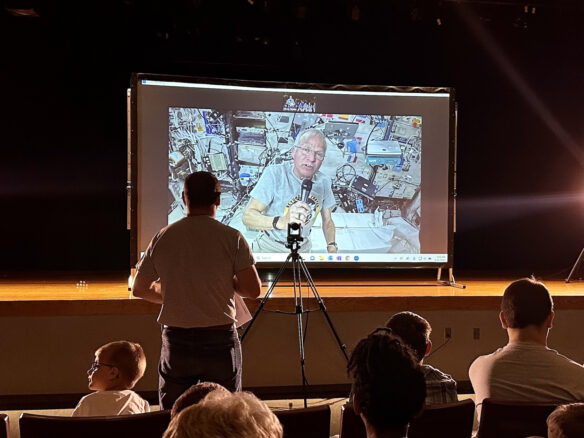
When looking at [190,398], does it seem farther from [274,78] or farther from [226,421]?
[274,78]

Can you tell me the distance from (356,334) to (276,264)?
0.80m

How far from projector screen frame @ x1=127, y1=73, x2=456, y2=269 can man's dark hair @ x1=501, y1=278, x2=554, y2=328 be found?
7.98 ft

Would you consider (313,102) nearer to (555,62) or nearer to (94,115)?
(94,115)

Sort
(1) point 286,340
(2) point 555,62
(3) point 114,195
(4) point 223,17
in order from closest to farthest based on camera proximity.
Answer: (1) point 286,340 → (4) point 223,17 → (3) point 114,195 → (2) point 555,62

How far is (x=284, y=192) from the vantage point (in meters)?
4.63

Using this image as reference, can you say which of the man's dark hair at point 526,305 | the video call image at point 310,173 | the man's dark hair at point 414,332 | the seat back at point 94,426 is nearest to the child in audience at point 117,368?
the seat back at point 94,426

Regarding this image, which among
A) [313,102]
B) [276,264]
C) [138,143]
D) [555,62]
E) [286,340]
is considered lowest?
[286,340]

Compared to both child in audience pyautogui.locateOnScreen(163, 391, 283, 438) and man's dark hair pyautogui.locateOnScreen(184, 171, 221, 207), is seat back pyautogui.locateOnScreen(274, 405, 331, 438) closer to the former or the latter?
child in audience pyautogui.locateOnScreen(163, 391, 283, 438)

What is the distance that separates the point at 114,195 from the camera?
569cm

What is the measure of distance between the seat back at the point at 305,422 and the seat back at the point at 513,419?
475 mm

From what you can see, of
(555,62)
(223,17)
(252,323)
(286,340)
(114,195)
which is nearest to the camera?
(252,323)

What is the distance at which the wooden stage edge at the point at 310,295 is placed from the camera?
3.82 metres

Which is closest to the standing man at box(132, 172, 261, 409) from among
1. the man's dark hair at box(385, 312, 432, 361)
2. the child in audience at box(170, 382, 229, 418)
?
the man's dark hair at box(385, 312, 432, 361)

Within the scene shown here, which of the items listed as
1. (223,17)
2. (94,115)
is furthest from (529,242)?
(94,115)
